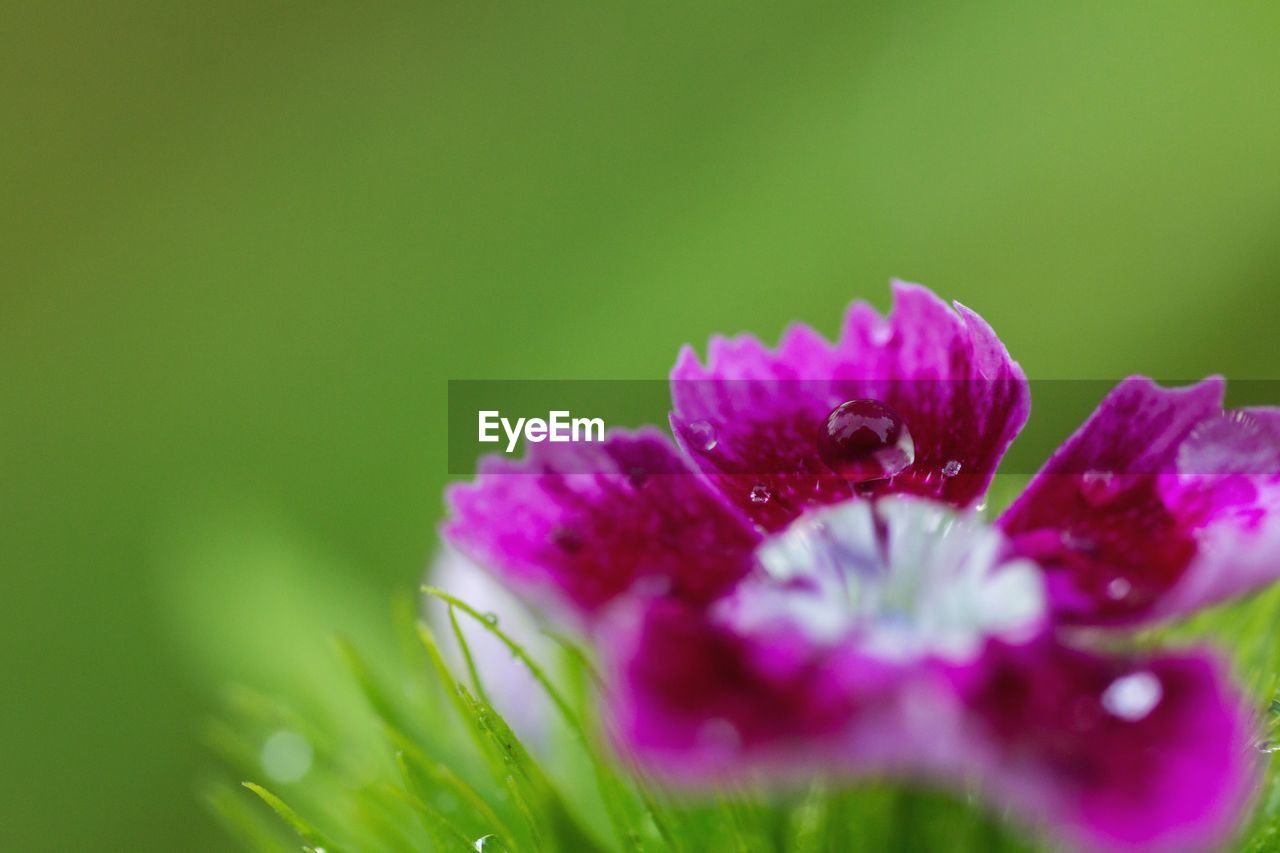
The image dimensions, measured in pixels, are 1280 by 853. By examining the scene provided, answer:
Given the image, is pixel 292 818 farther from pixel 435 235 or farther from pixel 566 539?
pixel 435 235

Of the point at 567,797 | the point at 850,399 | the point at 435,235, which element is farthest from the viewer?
the point at 435,235

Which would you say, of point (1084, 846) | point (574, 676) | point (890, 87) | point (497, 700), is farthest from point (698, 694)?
point (890, 87)

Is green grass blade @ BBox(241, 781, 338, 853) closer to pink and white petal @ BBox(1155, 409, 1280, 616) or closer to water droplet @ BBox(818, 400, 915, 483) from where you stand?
water droplet @ BBox(818, 400, 915, 483)

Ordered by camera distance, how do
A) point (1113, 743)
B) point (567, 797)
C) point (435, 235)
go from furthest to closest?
point (435, 235), point (567, 797), point (1113, 743)

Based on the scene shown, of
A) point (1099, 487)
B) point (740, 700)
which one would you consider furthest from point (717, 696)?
point (1099, 487)

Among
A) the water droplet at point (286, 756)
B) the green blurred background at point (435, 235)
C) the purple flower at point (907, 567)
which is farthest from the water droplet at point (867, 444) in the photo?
the green blurred background at point (435, 235)
